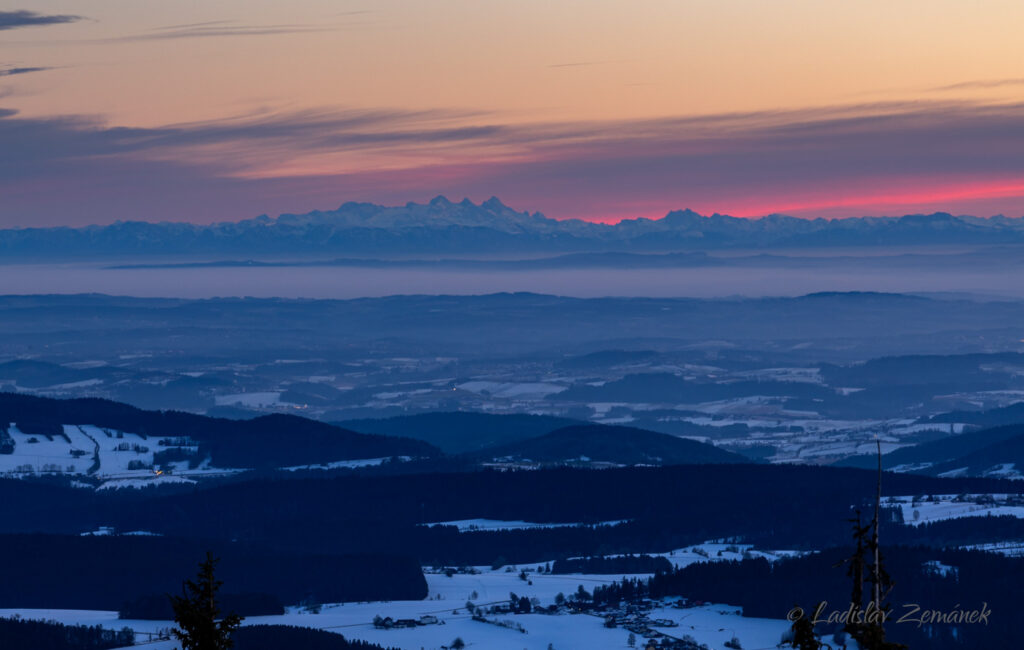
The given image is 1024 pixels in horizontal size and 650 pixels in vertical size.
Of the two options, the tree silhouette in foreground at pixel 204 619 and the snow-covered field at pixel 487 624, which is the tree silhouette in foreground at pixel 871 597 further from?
the snow-covered field at pixel 487 624

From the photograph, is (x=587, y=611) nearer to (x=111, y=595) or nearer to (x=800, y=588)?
(x=800, y=588)

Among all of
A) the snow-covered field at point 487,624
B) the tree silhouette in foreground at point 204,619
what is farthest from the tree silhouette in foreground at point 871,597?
the snow-covered field at point 487,624

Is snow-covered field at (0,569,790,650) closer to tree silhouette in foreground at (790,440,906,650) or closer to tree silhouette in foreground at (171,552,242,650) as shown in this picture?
tree silhouette in foreground at (171,552,242,650)

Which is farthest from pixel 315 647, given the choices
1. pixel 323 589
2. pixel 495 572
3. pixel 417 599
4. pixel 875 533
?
pixel 875 533

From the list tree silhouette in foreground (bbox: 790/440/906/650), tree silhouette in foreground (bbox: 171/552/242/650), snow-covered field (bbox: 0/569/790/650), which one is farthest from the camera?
snow-covered field (bbox: 0/569/790/650)

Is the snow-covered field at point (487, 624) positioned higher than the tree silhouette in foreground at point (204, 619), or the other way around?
the tree silhouette in foreground at point (204, 619)

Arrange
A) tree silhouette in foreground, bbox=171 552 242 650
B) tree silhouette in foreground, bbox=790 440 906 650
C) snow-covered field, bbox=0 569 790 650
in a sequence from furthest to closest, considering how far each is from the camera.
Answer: snow-covered field, bbox=0 569 790 650, tree silhouette in foreground, bbox=171 552 242 650, tree silhouette in foreground, bbox=790 440 906 650

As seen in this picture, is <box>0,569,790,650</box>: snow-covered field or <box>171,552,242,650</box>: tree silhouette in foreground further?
<box>0,569,790,650</box>: snow-covered field

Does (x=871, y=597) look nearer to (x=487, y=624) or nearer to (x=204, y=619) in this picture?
(x=204, y=619)

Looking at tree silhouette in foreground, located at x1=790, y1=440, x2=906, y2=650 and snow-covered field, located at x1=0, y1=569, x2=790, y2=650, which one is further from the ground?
tree silhouette in foreground, located at x1=790, y1=440, x2=906, y2=650

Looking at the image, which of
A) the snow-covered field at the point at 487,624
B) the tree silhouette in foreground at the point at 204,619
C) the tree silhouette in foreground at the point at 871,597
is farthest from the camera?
the snow-covered field at the point at 487,624

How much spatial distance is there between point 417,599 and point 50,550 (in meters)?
47.2

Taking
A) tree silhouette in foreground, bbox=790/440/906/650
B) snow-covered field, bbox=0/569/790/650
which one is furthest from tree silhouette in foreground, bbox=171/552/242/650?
snow-covered field, bbox=0/569/790/650

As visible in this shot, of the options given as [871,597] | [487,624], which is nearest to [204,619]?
[871,597]
